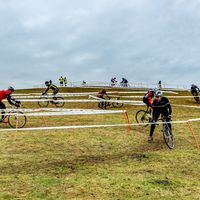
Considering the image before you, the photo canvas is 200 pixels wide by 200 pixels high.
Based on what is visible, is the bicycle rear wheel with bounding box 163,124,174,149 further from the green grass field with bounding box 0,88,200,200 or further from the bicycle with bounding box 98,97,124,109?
the bicycle with bounding box 98,97,124,109

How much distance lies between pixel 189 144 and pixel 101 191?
7.76m

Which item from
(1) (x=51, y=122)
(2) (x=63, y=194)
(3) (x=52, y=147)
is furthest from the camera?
(1) (x=51, y=122)

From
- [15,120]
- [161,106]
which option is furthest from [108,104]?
[161,106]

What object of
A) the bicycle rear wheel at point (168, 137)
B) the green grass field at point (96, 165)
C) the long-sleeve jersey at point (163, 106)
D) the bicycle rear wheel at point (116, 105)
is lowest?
the green grass field at point (96, 165)

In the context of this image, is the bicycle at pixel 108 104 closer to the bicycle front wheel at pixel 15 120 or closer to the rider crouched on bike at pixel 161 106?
the bicycle front wheel at pixel 15 120

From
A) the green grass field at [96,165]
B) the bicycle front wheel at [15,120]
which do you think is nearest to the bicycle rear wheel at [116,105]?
the green grass field at [96,165]

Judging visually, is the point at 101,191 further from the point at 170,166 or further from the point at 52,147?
the point at 52,147

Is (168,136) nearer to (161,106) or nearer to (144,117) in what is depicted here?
(161,106)

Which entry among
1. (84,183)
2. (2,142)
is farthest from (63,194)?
(2,142)

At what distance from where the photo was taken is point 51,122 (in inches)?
875

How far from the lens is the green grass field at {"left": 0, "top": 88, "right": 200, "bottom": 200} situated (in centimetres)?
950

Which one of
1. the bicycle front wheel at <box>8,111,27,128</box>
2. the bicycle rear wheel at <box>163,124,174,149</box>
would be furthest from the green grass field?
the bicycle front wheel at <box>8,111,27,128</box>

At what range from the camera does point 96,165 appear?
12.0 m

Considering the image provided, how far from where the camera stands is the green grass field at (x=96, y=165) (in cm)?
950
